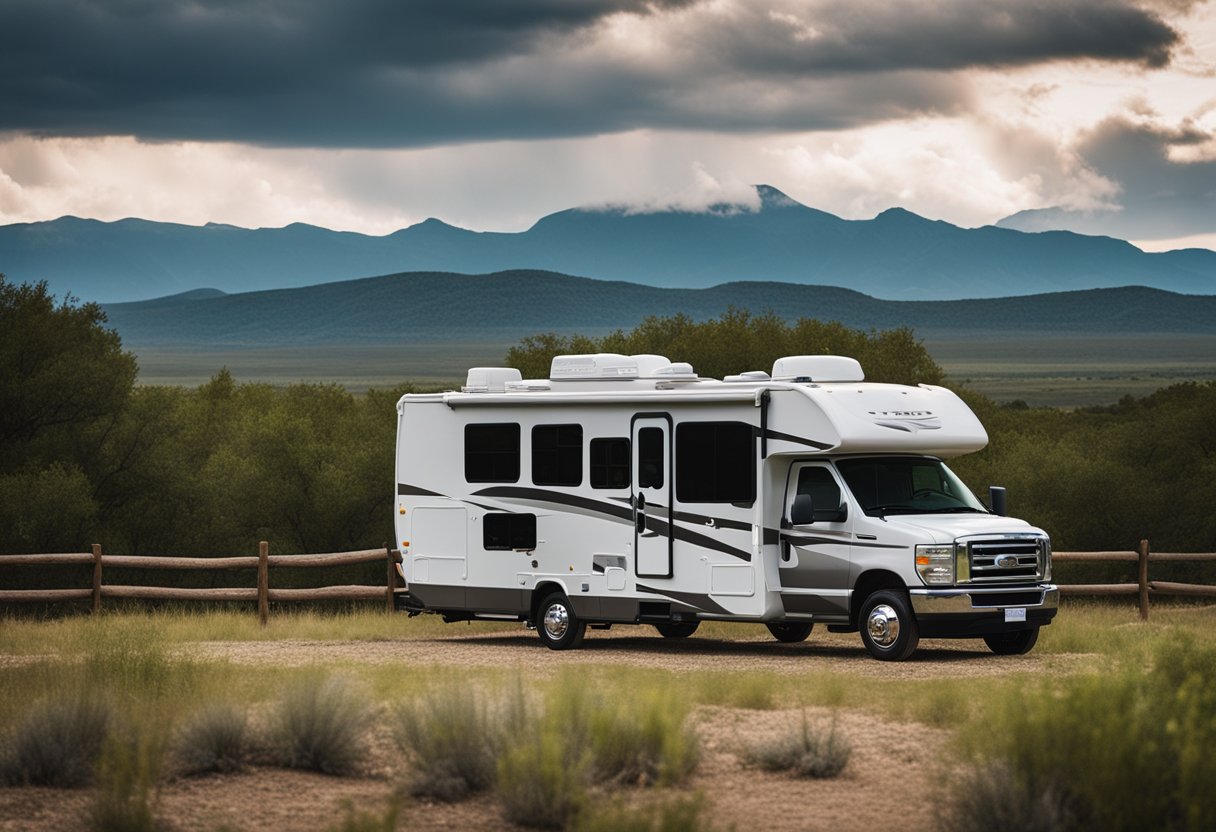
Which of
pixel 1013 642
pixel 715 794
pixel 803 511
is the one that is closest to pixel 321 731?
pixel 715 794

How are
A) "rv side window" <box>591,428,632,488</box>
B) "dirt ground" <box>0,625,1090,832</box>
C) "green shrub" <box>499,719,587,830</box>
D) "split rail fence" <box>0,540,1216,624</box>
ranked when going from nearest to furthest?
"green shrub" <box>499,719,587,830</box>, "dirt ground" <box>0,625,1090,832</box>, "rv side window" <box>591,428,632,488</box>, "split rail fence" <box>0,540,1216,624</box>

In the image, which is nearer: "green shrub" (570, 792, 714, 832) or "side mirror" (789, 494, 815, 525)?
"green shrub" (570, 792, 714, 832)

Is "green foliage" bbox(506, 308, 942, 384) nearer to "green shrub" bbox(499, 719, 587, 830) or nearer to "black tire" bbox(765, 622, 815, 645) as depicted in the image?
"black tire" bbox(765, 622, 815, 645)

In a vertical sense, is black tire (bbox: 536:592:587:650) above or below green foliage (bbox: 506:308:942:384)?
below

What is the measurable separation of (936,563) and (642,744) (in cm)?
686

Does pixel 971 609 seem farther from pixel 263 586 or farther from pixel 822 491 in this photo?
pixel 263 586

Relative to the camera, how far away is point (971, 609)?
16.5 m

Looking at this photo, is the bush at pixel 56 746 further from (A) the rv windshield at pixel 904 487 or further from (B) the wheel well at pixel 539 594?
(A) the rv windshield at pixel 904 487

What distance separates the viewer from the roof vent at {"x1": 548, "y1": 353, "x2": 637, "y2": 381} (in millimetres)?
18469

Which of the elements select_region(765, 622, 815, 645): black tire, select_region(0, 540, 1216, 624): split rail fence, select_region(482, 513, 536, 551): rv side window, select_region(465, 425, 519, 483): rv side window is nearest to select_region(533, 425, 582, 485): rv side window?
select_region(465, 425, 519, 483): rv side window

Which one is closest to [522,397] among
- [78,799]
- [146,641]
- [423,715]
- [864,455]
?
[864,455]

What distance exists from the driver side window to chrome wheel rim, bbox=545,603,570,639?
2924 millimetres

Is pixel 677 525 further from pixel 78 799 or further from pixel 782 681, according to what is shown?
pixel 78 799

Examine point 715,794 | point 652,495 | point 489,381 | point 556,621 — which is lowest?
point 715,794
